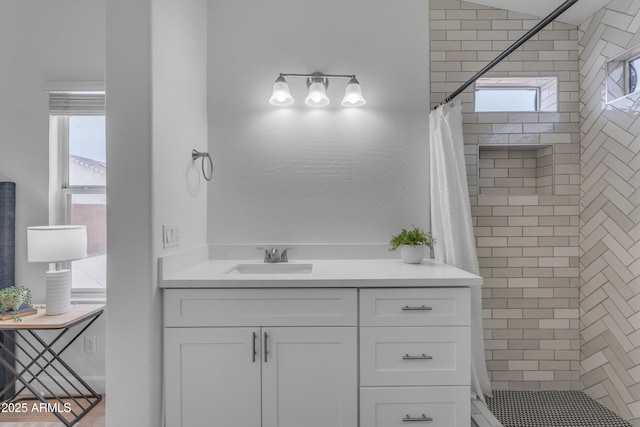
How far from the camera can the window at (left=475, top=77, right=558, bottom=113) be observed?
234 centimetres

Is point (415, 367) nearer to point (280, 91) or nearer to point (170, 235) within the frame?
point (170, 235)

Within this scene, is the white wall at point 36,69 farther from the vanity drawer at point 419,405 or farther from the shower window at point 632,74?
the shower window at point 632,74

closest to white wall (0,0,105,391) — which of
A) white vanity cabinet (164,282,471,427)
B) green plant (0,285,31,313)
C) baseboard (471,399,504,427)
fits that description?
green plant (0,285,31,313)

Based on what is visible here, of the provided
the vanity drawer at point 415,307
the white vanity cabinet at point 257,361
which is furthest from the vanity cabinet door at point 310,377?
the vanity drawer at point 415,307

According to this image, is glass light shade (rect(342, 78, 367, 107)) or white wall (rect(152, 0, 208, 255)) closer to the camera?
white wall (rect(152, 0, 208, 255))

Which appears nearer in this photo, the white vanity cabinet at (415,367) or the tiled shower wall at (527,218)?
the white vanity cabinet at (415,367)

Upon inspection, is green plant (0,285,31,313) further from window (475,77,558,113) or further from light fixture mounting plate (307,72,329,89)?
window (475,77,558,113)

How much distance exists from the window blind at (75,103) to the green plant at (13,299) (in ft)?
3.83

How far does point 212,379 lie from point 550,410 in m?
1.91

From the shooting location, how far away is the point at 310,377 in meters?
1.63

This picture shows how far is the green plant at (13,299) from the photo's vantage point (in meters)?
2.03

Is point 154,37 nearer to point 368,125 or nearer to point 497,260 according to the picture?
point 368,125

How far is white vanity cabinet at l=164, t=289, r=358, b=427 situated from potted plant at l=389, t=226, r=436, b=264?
660mm

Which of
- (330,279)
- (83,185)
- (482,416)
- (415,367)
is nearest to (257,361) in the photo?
(330,279)
